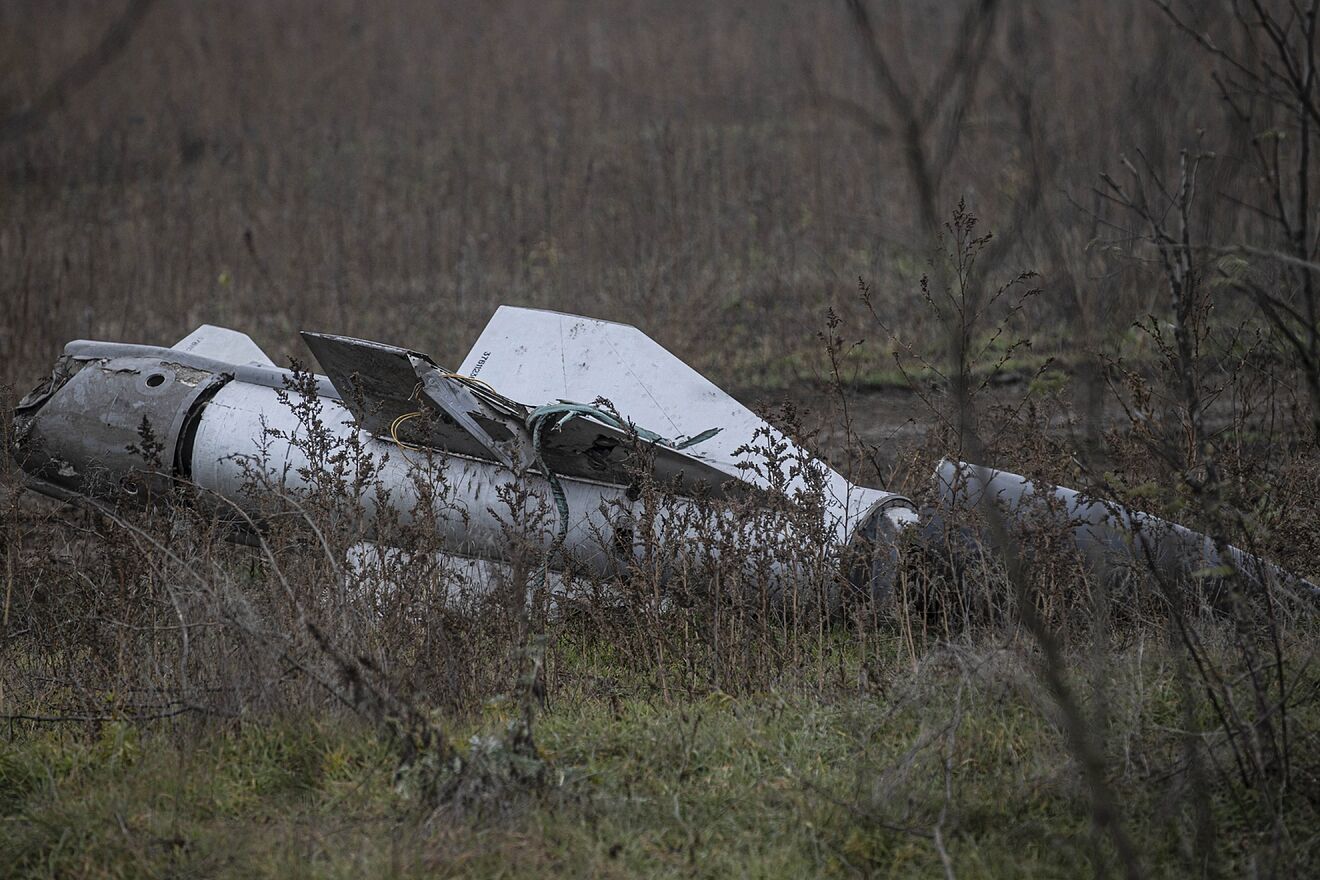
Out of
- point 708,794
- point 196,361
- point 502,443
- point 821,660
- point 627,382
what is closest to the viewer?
point 708,794

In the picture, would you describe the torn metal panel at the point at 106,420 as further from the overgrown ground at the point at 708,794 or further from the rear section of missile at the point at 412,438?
the overgrown ground at the point at 708,794

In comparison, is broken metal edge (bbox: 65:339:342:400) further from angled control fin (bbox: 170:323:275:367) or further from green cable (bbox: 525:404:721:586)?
green cable (bbox: 525:404:721:586)

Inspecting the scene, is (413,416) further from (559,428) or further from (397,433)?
(559,428)

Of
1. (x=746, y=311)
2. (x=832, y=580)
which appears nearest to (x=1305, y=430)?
(x=832, y=580)

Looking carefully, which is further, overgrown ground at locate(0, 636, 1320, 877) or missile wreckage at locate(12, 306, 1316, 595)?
missile wreckage at locate(12, 306, 1316, 595)

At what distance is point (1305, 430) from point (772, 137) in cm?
1046

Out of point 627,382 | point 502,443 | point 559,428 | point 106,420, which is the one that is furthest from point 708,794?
point 106,420

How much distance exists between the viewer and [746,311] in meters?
9.95

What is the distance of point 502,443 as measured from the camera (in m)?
4.83

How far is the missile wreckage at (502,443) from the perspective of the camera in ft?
14.3

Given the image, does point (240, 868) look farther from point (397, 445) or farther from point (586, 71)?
point (586, 71)

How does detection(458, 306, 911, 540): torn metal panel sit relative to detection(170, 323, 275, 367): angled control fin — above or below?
below

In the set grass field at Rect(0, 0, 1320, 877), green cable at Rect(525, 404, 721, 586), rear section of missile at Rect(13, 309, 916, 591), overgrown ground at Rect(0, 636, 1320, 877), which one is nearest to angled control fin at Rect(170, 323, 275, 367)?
rear section of missile at Rect(13, 309, 916, 591)

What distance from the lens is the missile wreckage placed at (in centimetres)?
436
